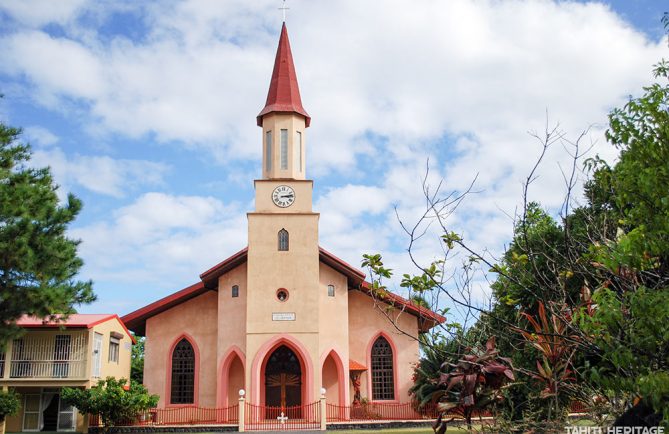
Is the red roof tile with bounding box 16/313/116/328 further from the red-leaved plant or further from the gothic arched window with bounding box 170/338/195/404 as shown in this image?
the red-leaved plant

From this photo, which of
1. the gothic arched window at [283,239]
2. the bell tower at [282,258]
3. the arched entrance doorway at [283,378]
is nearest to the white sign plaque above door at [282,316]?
the bell tower at [282,258]

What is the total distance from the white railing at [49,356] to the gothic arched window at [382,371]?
1174cm

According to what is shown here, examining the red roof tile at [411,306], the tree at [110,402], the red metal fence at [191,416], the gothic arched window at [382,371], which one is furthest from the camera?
the gothic arched window at [382,371]

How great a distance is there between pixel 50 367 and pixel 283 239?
34.1ft

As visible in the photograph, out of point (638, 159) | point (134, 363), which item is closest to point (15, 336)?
point (638, 159)

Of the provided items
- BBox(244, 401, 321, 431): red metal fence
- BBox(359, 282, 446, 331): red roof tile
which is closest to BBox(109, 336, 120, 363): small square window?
BBox(244, 401, 321, 431): red metal fence

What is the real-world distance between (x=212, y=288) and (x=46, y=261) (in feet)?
35.7

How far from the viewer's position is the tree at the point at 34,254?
57.1ft

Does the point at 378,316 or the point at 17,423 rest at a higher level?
the point at 378,316

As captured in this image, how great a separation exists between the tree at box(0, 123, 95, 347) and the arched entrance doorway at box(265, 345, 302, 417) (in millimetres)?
9890

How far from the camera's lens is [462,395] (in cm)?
680

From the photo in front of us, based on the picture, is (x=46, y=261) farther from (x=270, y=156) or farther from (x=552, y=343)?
(x=552, y=343)

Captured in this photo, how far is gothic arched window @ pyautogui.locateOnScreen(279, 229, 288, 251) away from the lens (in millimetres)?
26359

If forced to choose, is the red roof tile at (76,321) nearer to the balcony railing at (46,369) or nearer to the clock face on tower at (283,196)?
the balcony railing at (46,369)
